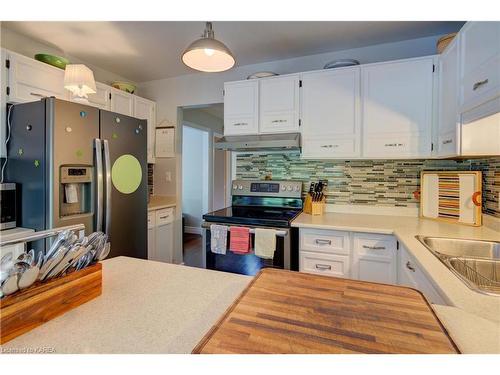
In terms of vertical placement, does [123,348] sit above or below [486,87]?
below

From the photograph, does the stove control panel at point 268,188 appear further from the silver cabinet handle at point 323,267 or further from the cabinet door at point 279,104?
the silver cabinet handle at point 323,267

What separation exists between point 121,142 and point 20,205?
79cm

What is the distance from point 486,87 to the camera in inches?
44.7

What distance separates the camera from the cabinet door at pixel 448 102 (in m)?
1.49

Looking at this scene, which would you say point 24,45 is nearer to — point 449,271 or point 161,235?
point 161,235

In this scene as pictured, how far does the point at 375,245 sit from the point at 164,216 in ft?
6.99

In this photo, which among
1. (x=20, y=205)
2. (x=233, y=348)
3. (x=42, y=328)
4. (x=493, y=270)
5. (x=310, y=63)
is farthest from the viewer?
(x=310, y=63)

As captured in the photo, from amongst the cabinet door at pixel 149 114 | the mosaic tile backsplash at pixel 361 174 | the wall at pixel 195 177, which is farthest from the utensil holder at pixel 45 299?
the wall at pixel 195 177

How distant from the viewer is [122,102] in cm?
260

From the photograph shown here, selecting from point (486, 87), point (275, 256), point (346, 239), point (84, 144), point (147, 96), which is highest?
point (147, 96)

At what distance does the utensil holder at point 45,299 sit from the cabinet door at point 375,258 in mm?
1578

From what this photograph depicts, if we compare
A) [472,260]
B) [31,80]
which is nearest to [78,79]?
[31,80]

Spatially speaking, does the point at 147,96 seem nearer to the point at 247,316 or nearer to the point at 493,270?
the point at 247,316

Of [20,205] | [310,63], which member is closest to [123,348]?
[20,205]
